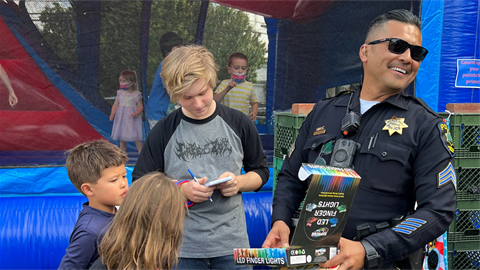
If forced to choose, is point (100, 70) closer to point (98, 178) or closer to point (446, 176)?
point (98, 178)

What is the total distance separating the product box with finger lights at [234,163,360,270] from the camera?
56.6 inches

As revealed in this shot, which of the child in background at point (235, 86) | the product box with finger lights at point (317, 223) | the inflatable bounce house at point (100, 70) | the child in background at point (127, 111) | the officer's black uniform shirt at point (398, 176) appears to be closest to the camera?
the product box with finger lights at point (317, 223)

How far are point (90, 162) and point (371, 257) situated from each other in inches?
55.1

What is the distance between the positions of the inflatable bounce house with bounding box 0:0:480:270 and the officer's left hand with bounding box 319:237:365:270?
2.65 m

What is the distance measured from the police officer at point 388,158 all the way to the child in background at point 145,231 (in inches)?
17.0

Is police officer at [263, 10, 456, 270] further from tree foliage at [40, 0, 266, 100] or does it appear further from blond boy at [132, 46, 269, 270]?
tree foliage at [40, 0, 266, 100]

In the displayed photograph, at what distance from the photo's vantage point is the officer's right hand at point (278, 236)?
186cm

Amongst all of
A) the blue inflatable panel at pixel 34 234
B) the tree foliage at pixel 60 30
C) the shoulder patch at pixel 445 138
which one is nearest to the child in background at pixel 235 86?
the tree foliage at pixel 60 30

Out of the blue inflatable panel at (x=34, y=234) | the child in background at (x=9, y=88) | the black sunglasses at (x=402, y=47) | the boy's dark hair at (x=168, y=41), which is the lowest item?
the blue inflatable panel at (x=34, y=234)

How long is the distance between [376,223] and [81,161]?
4.73ft

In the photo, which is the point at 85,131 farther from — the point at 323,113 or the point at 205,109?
the point at 323,113

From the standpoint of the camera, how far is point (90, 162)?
2.18 m

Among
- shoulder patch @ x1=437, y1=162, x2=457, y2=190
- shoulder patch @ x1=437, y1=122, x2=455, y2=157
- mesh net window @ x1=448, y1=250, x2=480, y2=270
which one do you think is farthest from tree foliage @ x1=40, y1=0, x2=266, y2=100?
shoulder patch @ x1=437, y1=162, x2=457, y2=190

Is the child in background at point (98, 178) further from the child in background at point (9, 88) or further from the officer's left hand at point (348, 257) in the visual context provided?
the child in background at point (9, 88)
